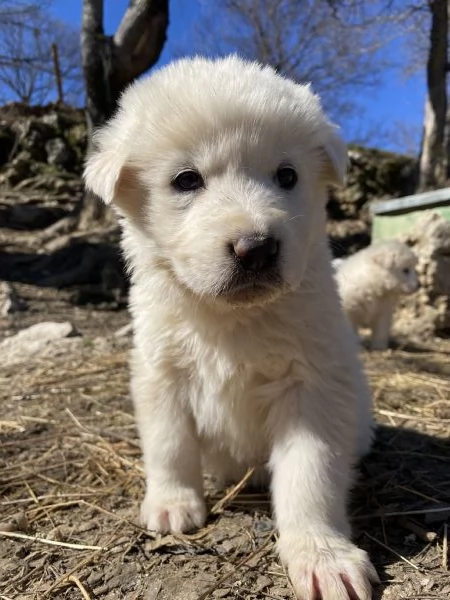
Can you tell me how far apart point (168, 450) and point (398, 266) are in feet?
17.2

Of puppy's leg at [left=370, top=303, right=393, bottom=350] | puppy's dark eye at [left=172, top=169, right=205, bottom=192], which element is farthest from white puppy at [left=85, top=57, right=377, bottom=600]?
puppy's leg at [left=370, top=303, right=393, bottom=350]

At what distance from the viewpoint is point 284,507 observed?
6.56ft

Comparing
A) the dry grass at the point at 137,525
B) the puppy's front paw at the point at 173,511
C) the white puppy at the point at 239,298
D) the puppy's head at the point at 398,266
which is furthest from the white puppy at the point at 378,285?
the puppy's front paw at the point at 173,511

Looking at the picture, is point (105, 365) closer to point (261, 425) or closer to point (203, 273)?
point (261, 425)

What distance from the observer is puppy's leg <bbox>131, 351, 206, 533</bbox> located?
2.28m

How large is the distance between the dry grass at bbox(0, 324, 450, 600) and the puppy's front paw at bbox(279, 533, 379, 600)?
75mm

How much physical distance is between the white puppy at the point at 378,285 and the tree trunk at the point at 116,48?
4757 millimetres

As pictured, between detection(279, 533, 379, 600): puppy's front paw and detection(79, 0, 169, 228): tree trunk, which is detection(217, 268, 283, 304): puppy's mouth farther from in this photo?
detection(79, 0, 169, 228): tree trunk

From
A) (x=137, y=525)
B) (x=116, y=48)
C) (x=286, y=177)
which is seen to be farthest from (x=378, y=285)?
(x=116, y=48)

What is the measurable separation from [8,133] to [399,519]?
51.8ft

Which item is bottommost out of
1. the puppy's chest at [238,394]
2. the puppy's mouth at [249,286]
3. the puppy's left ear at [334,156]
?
the puppy's chest at [238,394]

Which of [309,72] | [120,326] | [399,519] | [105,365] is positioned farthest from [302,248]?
[309,72]

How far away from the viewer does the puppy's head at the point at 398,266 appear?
684cm

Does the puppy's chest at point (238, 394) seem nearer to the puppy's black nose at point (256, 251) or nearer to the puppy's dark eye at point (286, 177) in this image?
the puppy's black nose at point (256, 251)
